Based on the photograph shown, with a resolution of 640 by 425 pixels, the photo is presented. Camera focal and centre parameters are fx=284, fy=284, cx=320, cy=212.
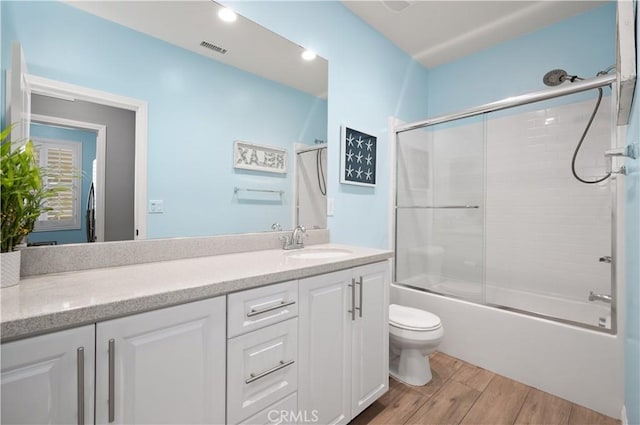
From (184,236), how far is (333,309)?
79 centimetres

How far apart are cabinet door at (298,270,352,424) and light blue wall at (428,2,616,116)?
2443mm

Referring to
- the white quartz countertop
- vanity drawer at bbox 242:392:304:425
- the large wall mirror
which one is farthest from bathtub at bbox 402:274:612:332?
vanity drawer at bbox 242:392:304:425

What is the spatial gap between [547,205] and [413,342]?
5.68ft

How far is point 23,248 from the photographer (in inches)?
39.0

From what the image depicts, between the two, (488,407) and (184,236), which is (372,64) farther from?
(488,407)

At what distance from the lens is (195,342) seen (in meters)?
0.89

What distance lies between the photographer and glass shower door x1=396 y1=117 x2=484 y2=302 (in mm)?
2596

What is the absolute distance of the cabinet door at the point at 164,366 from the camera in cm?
74

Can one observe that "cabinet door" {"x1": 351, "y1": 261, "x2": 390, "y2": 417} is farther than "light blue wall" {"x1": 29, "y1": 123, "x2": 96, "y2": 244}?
Yes

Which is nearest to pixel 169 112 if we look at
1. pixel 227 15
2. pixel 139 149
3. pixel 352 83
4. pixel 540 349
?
pixel 139 149

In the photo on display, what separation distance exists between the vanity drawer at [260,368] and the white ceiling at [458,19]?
228 centimetres

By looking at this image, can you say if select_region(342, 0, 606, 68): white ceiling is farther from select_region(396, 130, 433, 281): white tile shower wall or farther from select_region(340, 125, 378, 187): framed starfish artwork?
select_region(340, 125, 378, 187): framed starfish artwork

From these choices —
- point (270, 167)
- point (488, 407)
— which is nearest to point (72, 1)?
point (270, 167)

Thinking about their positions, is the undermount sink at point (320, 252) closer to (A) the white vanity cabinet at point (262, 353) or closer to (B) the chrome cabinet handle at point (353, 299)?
(B) the chrome cabinet handle at point (353, 299)
